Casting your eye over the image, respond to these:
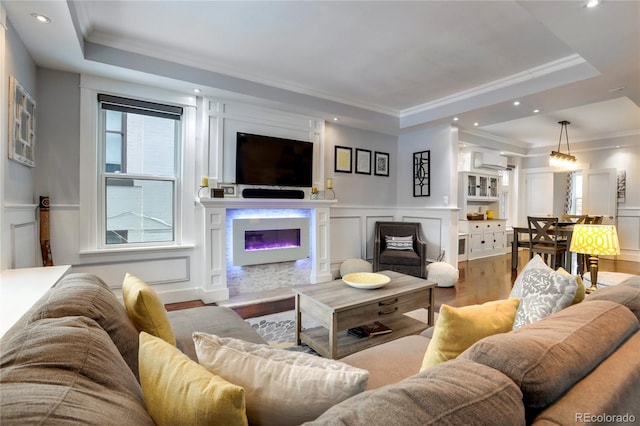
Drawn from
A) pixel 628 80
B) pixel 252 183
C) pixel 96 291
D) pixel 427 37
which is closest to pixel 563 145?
pixel 628 80

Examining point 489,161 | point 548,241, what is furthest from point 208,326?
point 489,161

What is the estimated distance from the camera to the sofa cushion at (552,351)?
2.26 feet

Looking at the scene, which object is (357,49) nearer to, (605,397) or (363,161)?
(363,161)

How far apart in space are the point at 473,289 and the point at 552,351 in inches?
148

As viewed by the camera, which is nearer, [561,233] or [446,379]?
[446,379]

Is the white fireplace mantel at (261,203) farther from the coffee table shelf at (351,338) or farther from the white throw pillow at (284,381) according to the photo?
the white throw pillow at (284,381)

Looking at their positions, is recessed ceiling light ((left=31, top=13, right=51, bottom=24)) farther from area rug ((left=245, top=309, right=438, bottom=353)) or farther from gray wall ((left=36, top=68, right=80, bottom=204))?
area rug ((left=245, top=309, right=438, bottom=353))

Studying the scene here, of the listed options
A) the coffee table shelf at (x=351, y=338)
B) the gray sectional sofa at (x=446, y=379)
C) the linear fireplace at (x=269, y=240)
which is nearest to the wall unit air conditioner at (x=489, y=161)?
the linear fireplace at (x=269, y=240)

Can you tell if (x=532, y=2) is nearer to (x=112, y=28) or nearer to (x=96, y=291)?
(x=96, y=291)

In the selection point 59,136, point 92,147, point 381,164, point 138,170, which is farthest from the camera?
point 381,164

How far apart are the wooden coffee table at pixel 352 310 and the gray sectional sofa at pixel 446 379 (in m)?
1.27

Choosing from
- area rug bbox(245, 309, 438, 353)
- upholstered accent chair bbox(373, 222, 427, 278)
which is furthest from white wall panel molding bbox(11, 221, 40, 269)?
upholstered accent chair bbox(373, 222, 427, 278)

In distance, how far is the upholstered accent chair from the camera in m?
4.44

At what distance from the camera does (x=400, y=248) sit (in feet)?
15.7
